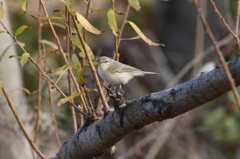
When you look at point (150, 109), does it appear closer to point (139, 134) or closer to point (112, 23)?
point (112, 23)

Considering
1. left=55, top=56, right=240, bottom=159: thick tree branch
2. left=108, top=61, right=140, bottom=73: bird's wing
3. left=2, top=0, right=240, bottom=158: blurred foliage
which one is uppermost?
left=55, top=56, right=240, bottom=159: thick tree branch

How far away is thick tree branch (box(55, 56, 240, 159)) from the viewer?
1.19m

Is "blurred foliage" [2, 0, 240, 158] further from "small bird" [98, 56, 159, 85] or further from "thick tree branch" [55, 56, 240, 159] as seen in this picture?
"thick tree branch" [55, 56, 240, 159]

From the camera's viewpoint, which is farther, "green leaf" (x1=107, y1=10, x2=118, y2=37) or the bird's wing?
the bird's wing

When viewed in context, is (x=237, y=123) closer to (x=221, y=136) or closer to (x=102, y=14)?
(x=221, y=136)

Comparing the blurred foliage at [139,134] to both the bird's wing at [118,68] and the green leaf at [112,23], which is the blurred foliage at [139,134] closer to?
the bird's wing at [118,68]

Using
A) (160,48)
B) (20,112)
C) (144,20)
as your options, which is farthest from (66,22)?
(144,20)

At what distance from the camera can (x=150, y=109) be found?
1350 mm

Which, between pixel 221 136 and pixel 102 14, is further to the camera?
pixel 102 14

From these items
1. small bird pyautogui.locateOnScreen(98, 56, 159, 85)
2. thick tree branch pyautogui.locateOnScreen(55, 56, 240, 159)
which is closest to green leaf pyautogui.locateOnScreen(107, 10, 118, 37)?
thick tree branch pyautogui.locateOnScreen(55, 56, 240, 159)

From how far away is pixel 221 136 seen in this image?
3975mm

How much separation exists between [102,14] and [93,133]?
5.28 m

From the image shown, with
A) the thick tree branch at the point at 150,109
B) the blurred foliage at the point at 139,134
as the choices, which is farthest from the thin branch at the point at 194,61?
the thick tree branch at the point at 150,109

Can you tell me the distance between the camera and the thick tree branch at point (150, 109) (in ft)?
3.91
